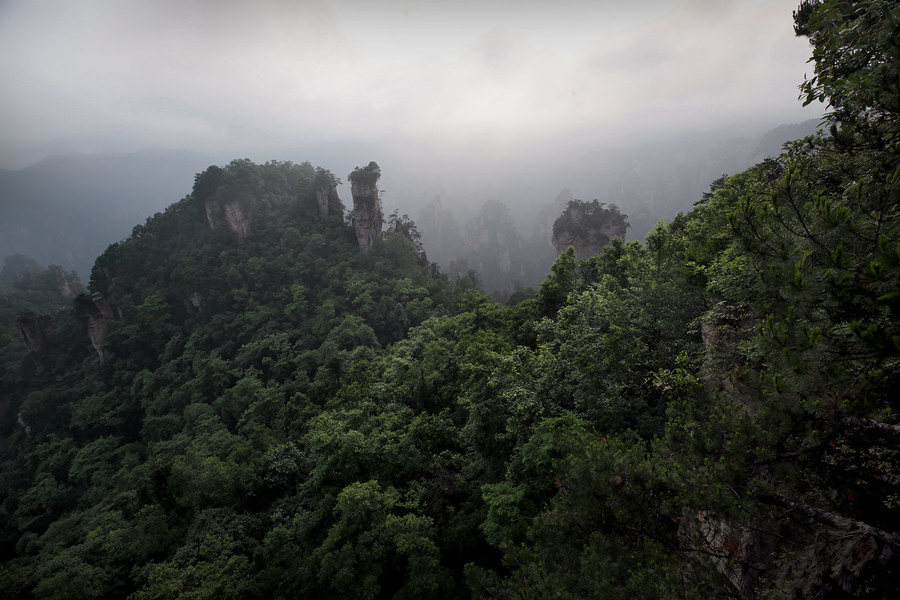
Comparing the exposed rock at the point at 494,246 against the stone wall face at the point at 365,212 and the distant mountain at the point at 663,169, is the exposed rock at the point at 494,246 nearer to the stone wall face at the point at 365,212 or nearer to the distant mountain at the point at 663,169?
the distant mountain at the point at 663,169

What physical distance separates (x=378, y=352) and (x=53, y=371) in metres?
38.8

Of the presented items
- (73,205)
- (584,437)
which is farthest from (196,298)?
(73,205)

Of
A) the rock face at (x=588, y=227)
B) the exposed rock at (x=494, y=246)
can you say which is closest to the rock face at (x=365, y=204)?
the rock face at (x=588, y=227)

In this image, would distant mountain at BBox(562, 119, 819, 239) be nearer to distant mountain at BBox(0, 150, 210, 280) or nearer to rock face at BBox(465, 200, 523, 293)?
rock face at BBox(465, 200, 523, 293)

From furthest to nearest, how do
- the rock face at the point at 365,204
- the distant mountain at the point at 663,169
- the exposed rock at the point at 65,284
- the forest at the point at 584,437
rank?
the distant mountain at the point at 663,169 → the exposed rock at the point at 65,284 → the rock face at the point at 365,204 → the forest at the point at 584,437

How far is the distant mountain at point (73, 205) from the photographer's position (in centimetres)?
13912

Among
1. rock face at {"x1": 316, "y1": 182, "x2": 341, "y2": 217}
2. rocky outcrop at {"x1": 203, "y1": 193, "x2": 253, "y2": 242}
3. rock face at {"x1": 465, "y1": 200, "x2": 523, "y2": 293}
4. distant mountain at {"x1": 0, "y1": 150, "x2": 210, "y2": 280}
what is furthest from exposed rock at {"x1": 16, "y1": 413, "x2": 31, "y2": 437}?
distant mountain at {"x1": 0, "y1": 150, "x2": 210, "y2": 280}

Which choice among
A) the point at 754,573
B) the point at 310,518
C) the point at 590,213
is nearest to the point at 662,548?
the point at 754,573

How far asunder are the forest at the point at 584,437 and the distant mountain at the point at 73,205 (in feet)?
525

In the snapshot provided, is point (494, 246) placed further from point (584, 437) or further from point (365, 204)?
point (584, 437)

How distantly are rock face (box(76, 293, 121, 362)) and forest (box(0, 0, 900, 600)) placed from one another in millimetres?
6991

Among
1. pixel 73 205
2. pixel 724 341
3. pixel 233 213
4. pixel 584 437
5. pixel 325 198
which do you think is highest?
pixel 73 205

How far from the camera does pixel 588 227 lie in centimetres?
5297

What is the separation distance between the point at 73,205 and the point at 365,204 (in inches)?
7987
